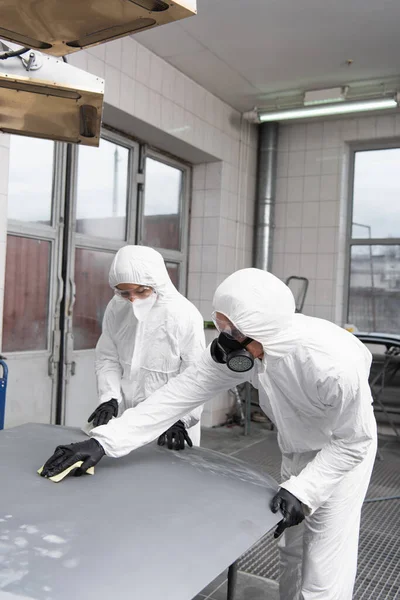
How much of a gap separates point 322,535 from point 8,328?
2.29 m

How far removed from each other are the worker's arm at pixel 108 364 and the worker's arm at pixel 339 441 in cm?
94

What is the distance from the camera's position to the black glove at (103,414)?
1966 mm

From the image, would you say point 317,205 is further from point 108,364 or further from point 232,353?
point 232,353

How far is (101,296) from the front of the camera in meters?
3.98

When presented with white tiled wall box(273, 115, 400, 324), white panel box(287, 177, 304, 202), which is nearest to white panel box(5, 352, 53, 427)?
white tiled wall box(273, 115, 400, 324)

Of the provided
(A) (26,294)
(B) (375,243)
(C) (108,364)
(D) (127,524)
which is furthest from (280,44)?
(D) (127,524)

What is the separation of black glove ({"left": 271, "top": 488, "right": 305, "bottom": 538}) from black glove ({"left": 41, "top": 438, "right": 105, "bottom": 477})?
50cm

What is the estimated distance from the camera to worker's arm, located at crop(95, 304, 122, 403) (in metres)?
2.20

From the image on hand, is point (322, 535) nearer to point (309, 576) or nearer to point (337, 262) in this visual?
point (309, 576)

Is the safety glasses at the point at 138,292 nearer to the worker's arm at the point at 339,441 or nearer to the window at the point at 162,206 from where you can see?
the worker's arm at the point at 339,441

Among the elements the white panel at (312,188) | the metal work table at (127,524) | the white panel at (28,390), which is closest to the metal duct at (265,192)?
the white panel at (312,188)

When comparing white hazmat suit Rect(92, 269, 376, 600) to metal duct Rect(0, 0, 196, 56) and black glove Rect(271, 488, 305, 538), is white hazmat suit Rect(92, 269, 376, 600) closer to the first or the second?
black glove Rect(271, 488, 305, 538)

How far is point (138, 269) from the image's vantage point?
6.80ft

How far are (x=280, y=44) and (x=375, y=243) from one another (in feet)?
6.83
